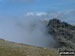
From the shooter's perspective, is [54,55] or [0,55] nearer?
[0,55]

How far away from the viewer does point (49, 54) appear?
66.2m

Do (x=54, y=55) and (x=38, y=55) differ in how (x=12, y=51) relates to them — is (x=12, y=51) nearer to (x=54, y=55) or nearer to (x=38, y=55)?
(x=38, y=55)

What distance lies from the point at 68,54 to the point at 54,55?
9647 millimetres

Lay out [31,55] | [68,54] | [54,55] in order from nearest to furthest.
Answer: [68,54] < [31,55] < [54,55]

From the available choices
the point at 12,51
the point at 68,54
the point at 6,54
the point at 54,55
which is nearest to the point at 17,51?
the point at 12,51

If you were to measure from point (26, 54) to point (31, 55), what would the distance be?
1.85 metres

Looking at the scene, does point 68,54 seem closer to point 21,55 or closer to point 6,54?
point 21,55

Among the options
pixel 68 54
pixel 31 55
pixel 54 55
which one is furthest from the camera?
pixel 54 55

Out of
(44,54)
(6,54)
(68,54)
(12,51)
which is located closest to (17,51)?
(12,51)

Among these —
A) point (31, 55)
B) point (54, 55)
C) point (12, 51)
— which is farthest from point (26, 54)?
point (54, 55)

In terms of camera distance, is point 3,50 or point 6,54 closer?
point 6,54

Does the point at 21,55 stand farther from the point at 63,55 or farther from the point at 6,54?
the point at 63,55

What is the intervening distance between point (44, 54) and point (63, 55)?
7.79m

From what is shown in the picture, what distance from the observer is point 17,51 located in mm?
64562
